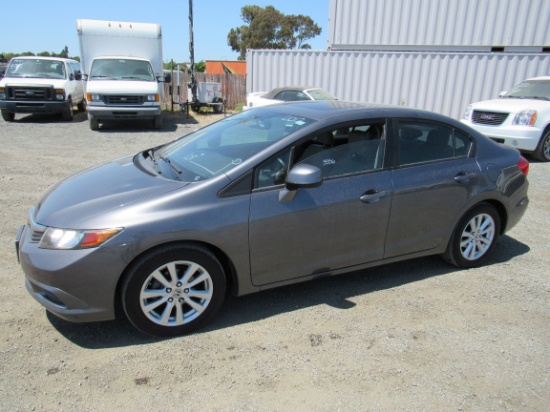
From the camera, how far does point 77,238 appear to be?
276cm

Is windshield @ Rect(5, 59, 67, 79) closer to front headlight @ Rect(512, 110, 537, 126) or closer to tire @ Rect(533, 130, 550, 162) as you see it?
front headlight @ Rect(512, 110, 537, 126)

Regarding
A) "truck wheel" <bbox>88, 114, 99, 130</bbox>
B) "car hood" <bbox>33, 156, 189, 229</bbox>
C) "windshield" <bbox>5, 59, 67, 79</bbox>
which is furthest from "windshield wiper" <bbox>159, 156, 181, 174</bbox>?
"windshield" <bbox>5, 59, 67, 79</bbox>

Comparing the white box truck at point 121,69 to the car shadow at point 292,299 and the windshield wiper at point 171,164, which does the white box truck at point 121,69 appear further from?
the car shadow at point 292,299

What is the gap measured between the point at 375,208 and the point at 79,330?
238cm

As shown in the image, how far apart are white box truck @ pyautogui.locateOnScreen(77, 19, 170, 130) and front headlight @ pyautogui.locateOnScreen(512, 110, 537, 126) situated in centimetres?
925

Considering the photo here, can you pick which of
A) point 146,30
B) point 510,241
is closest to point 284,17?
point 146,30

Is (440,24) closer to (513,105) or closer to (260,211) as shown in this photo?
(513,105)

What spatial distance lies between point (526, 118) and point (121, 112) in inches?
403

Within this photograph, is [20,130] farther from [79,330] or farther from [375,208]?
[375,208]

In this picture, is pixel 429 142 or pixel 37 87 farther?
pixel 37 87

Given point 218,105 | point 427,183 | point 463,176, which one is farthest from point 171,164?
point 218,105

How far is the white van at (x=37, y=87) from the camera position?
43.5ft

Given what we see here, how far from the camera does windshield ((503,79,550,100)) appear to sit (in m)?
10.1

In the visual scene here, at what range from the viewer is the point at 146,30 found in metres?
14.3
